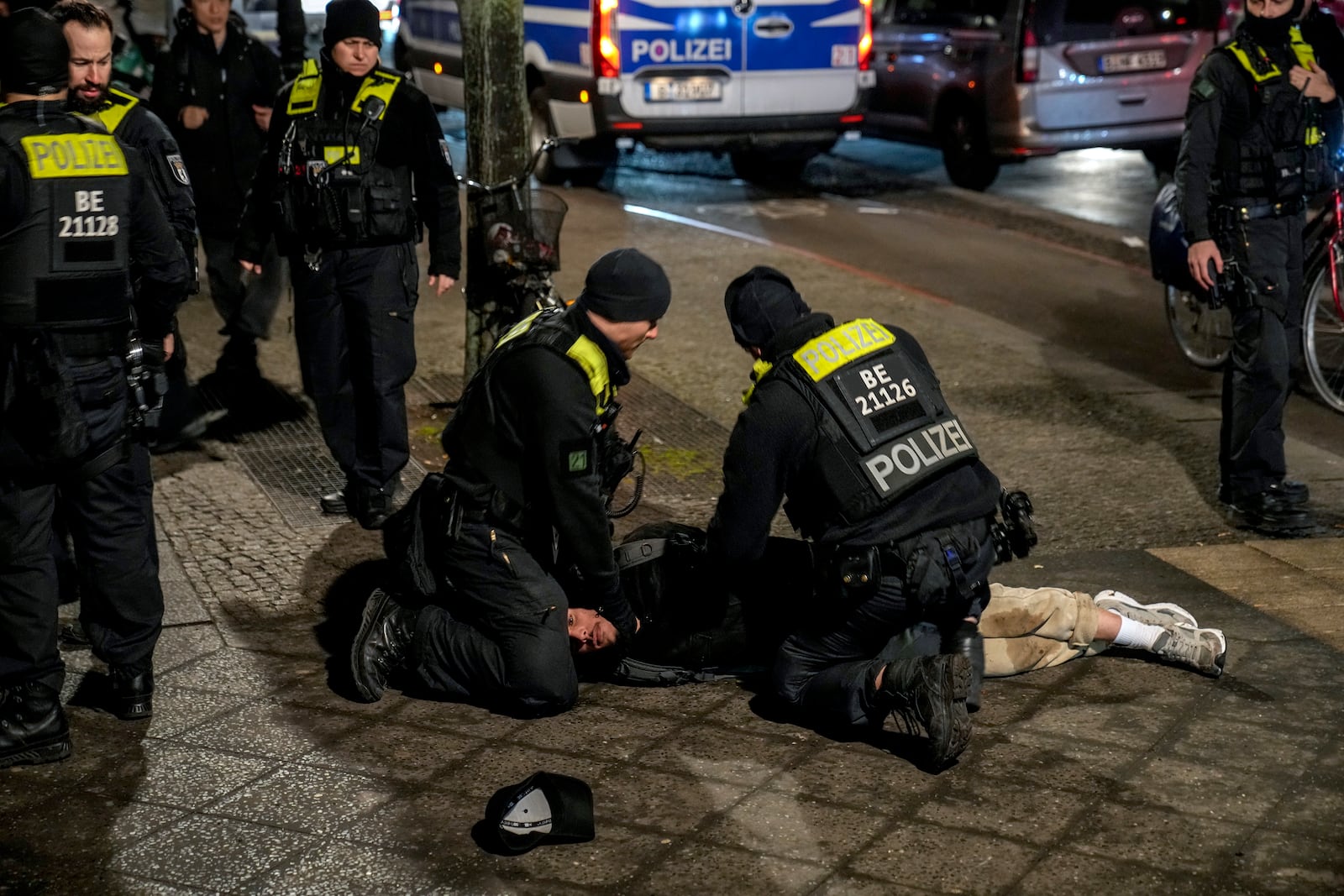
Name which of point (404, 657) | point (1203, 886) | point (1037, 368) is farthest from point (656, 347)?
point (1203, 886)

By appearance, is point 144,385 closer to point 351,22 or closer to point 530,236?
point 351,22

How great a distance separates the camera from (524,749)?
4379mm

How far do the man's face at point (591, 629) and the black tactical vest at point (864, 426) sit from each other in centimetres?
73

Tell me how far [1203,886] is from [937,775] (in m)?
0.76

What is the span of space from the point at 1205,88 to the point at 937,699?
3063 mm

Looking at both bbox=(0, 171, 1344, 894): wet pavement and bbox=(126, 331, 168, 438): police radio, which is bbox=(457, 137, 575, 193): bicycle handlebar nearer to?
bbox=(0, 171, 1344, 894): wet pavement

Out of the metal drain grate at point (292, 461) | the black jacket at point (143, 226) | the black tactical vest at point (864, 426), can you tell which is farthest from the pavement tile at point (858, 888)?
the metal drain grate at point (292, 461)

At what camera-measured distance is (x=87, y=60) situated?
4883 mm

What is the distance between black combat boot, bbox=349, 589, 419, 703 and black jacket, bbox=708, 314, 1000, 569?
38.0 inches

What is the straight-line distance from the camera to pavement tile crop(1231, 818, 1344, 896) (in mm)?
3646

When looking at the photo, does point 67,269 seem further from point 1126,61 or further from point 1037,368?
point 1126,61

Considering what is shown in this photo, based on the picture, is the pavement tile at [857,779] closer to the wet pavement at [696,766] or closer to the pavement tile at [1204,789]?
the wet pavement at [696,766]

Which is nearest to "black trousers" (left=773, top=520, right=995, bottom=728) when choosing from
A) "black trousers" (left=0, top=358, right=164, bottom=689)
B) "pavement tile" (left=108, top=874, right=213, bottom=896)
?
"pavement tile" (left=108, top=874, right=213, bottom=896)

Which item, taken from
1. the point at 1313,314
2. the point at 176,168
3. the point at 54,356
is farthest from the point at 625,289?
the point at 1313,314
